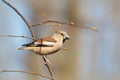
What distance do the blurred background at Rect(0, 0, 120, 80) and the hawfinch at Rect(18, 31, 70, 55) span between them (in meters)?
2.65

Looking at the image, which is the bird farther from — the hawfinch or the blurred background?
the blurred background

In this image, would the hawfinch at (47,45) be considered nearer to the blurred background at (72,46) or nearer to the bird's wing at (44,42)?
the bird's wing at (44,42)

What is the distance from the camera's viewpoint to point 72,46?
16.6 feet

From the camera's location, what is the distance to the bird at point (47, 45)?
1842 mm

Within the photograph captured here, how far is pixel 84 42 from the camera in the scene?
17.3 ft

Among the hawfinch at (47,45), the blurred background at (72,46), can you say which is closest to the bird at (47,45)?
the hawfinch at (47,45)

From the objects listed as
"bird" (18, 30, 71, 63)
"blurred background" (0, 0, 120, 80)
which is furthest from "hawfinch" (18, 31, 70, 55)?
"blurred background" (0, 0, 120, 80)

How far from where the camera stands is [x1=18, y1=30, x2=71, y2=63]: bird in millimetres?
1842

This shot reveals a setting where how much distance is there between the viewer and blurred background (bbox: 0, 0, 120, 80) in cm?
488

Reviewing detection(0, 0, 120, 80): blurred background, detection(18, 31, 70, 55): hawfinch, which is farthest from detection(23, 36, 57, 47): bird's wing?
detection(0, 0, 120, 80): blurred background

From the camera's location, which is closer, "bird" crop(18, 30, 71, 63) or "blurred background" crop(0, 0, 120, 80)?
"bird" crop(18, 30, 71, 63)

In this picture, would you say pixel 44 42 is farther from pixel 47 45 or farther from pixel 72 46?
pixel 72 46

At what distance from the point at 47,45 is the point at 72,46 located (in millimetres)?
3111

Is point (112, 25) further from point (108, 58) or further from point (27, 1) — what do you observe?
point (27, 1)
